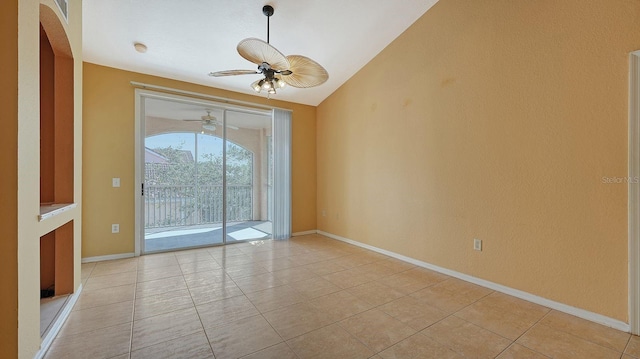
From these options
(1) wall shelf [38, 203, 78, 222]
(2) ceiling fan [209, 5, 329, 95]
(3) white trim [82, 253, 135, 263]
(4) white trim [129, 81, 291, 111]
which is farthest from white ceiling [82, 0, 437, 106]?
(3) white trim [82, 253, 135, 263]

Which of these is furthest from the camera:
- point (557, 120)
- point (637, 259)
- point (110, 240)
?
point (110, 240)

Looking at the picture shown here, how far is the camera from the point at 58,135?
7.43 feet

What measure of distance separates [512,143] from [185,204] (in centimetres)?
490

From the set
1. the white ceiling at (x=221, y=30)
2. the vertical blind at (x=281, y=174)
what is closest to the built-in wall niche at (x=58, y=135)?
the white ceiling at (x=221, y=30)

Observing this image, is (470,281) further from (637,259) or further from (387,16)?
(387,16)

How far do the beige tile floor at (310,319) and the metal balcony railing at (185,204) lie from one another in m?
1.40

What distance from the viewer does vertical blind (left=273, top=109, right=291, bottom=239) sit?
484 centimetres

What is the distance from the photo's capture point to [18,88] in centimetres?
134

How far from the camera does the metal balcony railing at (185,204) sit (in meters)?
4.53

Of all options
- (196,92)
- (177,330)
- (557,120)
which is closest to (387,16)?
(557,120)

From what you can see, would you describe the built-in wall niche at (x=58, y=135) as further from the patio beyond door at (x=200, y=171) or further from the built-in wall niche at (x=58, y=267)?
the patio beyond door at (x=200, y=171)

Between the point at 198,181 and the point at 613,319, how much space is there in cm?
521

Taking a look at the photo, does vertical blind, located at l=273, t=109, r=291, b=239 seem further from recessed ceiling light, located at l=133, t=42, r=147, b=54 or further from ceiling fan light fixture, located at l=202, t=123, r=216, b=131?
recessed ceiling light, located at l=133, t=42, r=147, b=54

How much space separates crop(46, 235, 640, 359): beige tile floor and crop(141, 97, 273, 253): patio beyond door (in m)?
1.40
